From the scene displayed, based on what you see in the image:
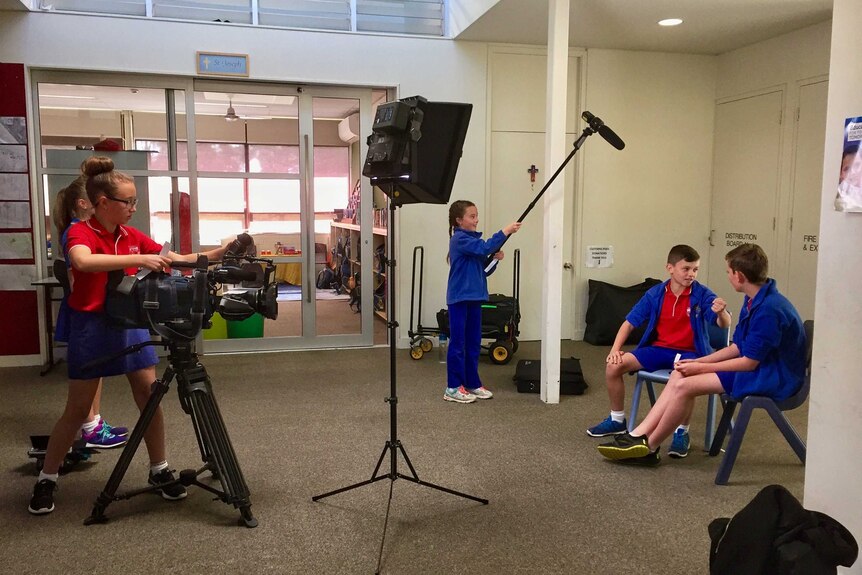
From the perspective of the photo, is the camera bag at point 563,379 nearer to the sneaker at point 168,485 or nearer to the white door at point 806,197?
the white door at point 806,197

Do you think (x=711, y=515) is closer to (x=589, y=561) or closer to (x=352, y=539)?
(x=589, y=561)

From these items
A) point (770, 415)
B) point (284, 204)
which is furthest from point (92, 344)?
point (284, 204)

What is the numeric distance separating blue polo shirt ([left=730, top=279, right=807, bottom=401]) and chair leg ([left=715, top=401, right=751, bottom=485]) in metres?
0.09

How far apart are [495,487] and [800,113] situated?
419 cm

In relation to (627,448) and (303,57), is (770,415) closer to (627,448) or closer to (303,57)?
(627,448)

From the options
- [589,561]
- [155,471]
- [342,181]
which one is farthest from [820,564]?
[342,181]

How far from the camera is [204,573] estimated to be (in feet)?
7.78

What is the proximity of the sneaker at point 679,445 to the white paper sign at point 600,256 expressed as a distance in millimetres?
3096

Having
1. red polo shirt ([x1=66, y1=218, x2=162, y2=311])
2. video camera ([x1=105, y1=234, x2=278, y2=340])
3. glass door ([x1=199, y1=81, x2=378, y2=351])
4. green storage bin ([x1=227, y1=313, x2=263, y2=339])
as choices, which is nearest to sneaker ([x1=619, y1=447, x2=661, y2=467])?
video camera ([x1=105, y1=234, x2=278, y2=340])

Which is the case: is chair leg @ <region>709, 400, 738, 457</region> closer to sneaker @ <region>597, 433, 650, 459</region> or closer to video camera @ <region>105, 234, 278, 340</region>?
sneaker @ <region>597, 433, 650, 459</region>

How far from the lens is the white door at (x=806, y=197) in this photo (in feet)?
17.4

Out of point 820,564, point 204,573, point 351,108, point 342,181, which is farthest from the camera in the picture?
point 342,181

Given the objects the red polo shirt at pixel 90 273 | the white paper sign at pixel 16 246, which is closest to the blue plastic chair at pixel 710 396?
the red polo shirt at pixel 90 273

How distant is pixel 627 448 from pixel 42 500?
2534 mm
